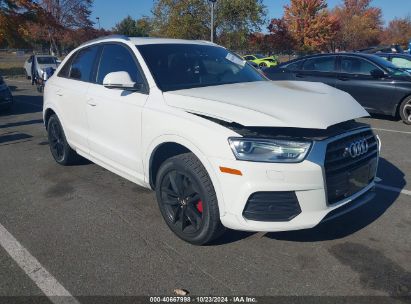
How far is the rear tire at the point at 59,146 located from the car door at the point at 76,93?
28 cm

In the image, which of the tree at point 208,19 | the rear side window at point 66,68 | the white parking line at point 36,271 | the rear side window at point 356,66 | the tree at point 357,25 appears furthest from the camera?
the tree at point 357,25

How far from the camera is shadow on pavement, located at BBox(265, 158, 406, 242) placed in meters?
3.46

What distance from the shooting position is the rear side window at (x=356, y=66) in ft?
29.6

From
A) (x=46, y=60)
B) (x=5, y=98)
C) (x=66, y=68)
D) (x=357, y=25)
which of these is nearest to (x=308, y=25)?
(x=357, y=25)

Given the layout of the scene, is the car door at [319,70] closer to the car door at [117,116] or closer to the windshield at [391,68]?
the windshield at [391,68]

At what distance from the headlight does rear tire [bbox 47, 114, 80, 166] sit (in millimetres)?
3438

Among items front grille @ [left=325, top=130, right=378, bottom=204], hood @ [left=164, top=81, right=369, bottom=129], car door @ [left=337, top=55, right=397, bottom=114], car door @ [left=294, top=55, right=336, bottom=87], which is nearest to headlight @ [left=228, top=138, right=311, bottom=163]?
hood @ [left=164, top=81, right=369, bottom=129]

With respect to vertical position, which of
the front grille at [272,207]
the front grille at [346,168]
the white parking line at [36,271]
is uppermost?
the front grille at [346,168]

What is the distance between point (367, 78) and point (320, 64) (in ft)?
4.20

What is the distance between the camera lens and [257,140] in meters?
2.76

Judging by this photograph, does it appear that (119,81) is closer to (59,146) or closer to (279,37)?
(59,146)

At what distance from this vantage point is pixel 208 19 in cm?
2508

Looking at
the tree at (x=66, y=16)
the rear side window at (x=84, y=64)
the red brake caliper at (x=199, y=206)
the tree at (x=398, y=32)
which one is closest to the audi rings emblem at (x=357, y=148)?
the red brake caliper at (x=199, y=206)

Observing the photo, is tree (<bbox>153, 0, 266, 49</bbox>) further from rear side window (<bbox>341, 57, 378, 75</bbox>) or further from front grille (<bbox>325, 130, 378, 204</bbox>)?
front grille (<bbox>325, 130, 378, 204</bbox>)
